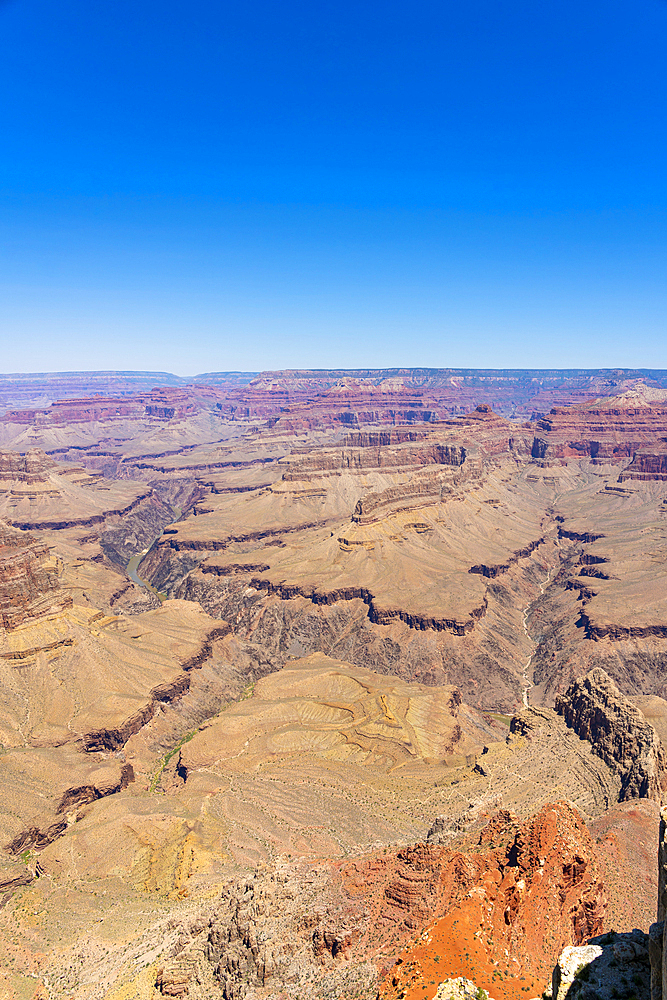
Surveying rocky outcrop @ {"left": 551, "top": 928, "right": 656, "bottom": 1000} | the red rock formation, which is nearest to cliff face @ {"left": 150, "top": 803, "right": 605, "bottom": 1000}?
the red rock formation

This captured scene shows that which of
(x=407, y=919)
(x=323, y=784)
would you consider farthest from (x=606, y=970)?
(x=323, y=784)

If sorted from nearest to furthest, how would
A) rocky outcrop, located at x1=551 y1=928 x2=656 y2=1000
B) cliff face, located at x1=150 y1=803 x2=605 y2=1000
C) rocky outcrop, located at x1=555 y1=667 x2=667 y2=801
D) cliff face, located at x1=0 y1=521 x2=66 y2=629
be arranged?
rocky outcrop, located at x1=551 y1=928 x2=656 y2=1000
cliff face, located at x1=150 y1=803 x2=605 y2=1000
rocky outcrop, located at x1=555 y1=667 x2=667 y2=801
cliff face, located at x1=0 y1=521 x2=66 y2=629

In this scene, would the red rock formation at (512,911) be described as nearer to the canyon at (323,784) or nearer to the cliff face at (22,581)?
the canyon at (323,784)

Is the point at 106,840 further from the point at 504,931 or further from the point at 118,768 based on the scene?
the point at 504,931

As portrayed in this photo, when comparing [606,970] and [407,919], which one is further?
A: [407,919]

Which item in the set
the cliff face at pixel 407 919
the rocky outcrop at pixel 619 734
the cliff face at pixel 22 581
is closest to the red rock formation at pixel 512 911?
the cliff face at pixel 407 919

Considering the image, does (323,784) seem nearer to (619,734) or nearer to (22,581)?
(619,734)

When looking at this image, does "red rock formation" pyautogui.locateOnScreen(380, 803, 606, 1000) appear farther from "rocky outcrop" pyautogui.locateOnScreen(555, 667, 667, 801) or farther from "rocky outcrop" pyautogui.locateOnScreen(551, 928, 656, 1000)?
"rocky outcrop" pyautogui.locateOnScreen(555, 667, 667, 801)

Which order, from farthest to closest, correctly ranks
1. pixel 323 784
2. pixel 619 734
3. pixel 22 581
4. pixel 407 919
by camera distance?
1. pixel 22 581
2. pixel 323 784
3. pixel 619 734
4. pixel 407 919

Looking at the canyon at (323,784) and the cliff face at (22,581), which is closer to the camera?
the canyon at (323,784)

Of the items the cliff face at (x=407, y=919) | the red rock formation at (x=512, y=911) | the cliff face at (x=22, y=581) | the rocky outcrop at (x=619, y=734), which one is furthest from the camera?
the cliff face at (x=22, y=581)
